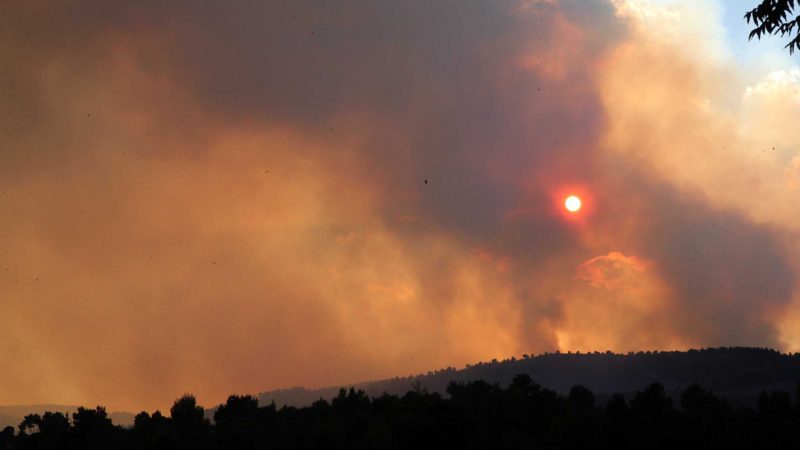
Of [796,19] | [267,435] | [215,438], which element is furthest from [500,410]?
[796,19]

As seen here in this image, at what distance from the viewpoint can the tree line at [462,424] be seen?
98438mm

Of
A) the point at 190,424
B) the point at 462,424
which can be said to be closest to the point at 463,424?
the point at 462,424

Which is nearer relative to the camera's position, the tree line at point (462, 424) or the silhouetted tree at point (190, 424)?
the tree line at point (462, 424)

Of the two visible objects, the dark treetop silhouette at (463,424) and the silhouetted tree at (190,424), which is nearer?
the dark treetop silhouette at (463,424)

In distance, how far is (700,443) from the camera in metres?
98.2

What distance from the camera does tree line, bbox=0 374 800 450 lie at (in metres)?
98.4

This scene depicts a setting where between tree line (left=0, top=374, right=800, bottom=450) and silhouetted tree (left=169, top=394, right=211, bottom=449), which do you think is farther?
silhouetted tree (left=169, top=394, right=211, bottom=449)

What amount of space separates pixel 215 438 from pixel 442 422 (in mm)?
39826

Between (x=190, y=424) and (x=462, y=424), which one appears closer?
(x=462, y=424)

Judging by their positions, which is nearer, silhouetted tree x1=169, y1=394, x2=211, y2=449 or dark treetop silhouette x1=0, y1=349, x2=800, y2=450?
dark treetop silhouette x1=0, y1=349, x2=800, y2=450

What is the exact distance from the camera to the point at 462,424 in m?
108

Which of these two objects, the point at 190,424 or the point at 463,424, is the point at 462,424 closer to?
the point at 463,424

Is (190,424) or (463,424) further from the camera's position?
(190,424)

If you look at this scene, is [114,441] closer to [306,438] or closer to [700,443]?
[306,438]
